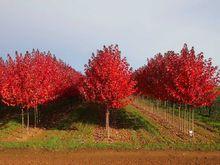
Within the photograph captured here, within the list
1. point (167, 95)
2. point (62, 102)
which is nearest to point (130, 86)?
point (167, 95)

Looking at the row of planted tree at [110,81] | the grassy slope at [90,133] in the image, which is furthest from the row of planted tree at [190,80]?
the grassy slope at [90,133]

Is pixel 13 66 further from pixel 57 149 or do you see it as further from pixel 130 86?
pixel 57 149

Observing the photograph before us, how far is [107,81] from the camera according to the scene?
43.4 metres

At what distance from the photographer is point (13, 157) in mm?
27922

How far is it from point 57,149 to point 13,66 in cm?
1725

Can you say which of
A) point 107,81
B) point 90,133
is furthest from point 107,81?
point 90,133

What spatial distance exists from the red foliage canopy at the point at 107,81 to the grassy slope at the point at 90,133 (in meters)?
3.87

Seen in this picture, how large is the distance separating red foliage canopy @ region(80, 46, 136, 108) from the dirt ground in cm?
1282

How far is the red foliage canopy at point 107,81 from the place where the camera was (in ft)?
142

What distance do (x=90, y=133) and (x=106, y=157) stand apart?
57.4 feet

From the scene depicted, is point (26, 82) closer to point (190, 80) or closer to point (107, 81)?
point (107, 81)

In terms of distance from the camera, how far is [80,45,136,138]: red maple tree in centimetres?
4341

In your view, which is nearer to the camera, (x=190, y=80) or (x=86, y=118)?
(x=190, y=80)

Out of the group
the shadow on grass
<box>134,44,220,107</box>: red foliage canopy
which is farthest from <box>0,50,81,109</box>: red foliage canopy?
<box>134,44,220,107</box>: red foliage canopy
